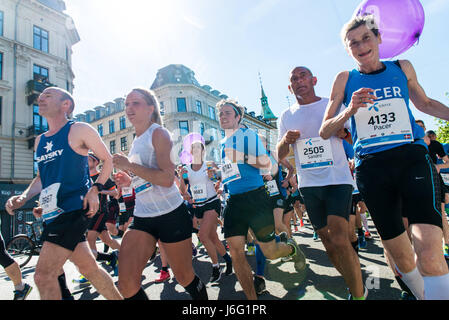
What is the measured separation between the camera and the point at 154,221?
7.45 feet

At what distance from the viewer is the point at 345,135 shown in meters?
2.69

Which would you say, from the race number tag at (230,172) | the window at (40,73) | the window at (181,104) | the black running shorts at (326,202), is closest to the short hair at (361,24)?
the black running shorts at (326,202)

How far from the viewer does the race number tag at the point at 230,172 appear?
3.14 meters

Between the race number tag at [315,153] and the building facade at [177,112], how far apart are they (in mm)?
27622

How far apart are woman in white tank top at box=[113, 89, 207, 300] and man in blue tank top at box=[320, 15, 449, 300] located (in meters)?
1.40

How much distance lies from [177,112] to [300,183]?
32555 mm

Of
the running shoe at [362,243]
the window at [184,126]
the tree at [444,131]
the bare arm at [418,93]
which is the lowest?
the running shoe at [362,243]

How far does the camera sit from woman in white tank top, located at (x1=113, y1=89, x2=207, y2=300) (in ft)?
6.93

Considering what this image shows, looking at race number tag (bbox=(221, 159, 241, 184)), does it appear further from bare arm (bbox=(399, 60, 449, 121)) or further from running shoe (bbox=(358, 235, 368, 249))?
running shoe (bbox=(358, 235, 368, 249))

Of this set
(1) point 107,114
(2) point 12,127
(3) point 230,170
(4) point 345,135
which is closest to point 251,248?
(3) point 230,170

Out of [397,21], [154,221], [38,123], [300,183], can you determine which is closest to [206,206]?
[300,183]

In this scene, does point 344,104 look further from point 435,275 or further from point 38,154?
point 38,154

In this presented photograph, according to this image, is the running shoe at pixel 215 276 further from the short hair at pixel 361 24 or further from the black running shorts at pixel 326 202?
the short hair at pixel 361 24

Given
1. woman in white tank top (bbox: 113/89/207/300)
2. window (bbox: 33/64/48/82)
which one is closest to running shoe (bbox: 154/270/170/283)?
woman in white tank top (bbox: 113/89/207/300)
